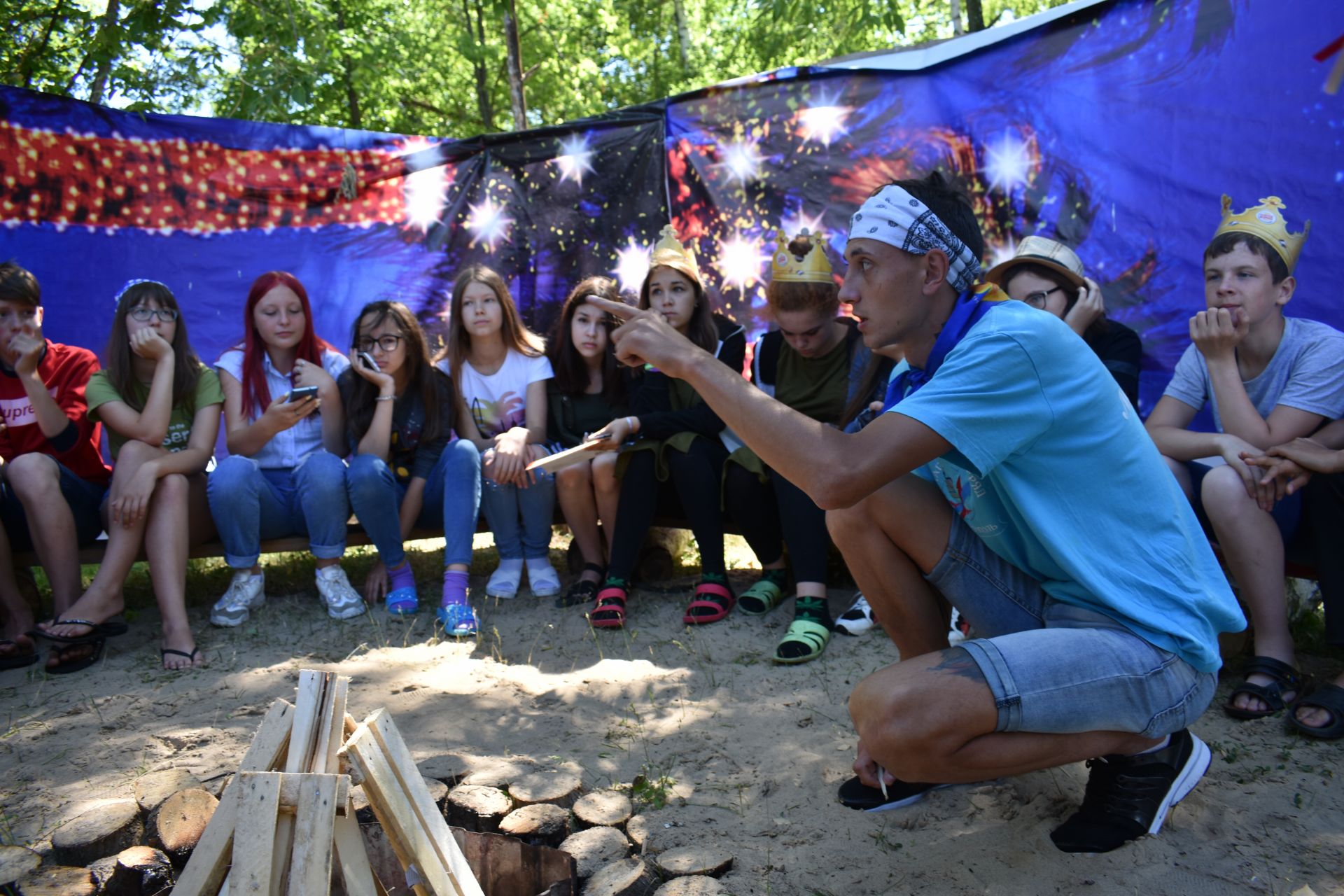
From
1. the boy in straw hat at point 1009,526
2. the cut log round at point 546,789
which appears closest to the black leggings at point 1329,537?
the boy in straw hat at point 1009,526

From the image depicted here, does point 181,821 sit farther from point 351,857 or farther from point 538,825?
point 538,825

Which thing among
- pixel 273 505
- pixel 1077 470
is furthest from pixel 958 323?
pixel 273 505

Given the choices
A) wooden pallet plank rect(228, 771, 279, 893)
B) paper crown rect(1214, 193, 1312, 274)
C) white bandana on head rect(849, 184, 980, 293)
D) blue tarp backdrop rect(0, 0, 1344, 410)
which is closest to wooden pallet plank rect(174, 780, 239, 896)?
wooden pallet plank rect(228, 771, 279, 893)

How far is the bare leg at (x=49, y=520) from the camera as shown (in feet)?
12.5

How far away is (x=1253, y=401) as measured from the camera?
11.1 feet

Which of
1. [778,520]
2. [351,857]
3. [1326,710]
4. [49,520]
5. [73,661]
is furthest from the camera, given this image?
[778,520]

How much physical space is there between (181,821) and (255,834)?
2.68ft

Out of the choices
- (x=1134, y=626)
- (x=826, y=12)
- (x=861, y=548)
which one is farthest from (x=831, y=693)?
(x=826, y=12)

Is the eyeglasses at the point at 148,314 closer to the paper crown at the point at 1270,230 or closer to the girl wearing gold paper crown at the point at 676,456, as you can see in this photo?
the girl wearing gold paper crown at the point at 676,456

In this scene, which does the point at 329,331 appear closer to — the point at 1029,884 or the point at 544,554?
the point at 544,554

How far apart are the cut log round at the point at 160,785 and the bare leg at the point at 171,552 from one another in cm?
127

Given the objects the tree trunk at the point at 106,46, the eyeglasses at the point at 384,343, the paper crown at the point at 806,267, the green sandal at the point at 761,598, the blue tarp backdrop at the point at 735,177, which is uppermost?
the tree trunk at the point at 106,46

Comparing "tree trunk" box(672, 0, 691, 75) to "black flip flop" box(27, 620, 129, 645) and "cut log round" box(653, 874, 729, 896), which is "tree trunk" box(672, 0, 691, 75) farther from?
"cut log round" box(653, 874, 729, 896)

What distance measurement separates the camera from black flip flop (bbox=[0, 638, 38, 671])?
144 inches
